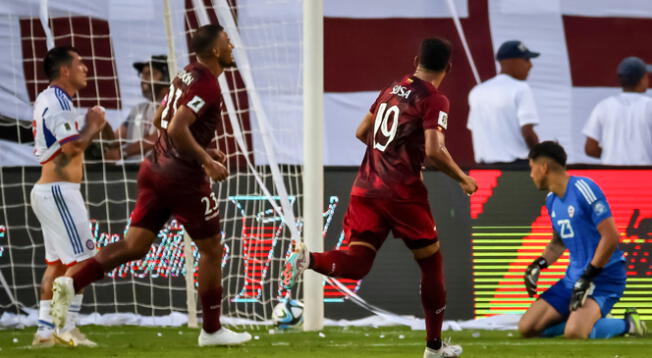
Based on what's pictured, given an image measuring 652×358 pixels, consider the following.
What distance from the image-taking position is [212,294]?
295 inches

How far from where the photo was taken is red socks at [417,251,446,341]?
6.46m

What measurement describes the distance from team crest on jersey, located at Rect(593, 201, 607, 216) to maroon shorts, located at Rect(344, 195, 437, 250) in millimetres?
2399

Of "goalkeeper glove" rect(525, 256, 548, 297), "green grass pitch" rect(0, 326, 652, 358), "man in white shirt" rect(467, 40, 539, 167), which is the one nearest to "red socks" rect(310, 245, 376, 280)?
"green grass pitch" rect(0, 326, 652, 358)

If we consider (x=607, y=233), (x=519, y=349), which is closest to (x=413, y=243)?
(x=519, y=349)

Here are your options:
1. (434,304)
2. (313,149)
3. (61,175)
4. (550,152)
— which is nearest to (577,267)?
(550,152)

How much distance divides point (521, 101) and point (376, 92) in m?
2.64

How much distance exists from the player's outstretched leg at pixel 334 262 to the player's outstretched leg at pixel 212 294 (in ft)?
3.45

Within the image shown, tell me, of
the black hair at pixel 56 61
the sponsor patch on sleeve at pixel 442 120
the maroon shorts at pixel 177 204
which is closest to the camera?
the sponsor patch on sleeve at pixel 442 120

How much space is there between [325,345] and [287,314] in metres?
1.35

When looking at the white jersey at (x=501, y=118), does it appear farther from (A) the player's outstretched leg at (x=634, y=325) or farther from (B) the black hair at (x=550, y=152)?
(A) the player's outstretched leg at (x=634, y=325)

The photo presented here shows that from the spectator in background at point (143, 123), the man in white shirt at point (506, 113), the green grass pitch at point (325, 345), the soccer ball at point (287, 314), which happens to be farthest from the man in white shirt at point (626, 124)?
the spectator in background at point (143, 123)

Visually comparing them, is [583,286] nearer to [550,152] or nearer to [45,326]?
[550,152]

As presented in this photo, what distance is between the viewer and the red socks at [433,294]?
21.2 feet

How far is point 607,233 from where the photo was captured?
845 cm
